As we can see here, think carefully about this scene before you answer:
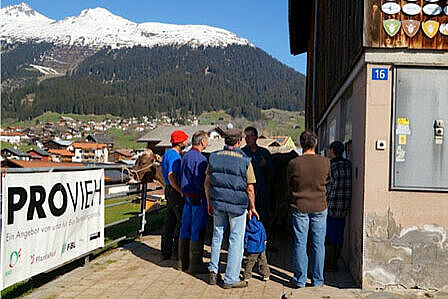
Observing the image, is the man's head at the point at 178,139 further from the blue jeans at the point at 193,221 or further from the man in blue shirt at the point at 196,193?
the blue jeans at the point at 193,221

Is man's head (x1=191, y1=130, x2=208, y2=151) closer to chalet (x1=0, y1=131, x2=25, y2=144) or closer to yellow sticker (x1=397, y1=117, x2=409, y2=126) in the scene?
yellow sticker (x1=397, y1=117, x2=409, y2=126)

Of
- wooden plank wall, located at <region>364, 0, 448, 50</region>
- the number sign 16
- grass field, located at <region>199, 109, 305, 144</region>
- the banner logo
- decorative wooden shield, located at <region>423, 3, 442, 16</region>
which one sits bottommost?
the banner logo

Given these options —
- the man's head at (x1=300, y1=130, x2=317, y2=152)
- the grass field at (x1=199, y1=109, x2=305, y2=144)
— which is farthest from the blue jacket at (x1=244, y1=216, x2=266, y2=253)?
the grass field at (x1=199, y1=109, x2=305, y2=144)

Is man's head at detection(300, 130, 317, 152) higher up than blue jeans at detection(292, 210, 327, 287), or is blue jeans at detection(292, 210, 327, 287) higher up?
man's head at detection(300, 130, 317, 152)

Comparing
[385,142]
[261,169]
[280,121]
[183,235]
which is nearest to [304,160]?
[385,142]

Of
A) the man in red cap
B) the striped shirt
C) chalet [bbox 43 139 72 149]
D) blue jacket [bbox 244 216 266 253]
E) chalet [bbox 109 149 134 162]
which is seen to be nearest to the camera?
blue jacket [bbox 244 216 266 253]

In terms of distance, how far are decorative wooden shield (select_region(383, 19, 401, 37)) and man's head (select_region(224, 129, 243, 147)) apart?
2.08m

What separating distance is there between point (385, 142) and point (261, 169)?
2149 millimetres

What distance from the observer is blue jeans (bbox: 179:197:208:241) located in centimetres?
725

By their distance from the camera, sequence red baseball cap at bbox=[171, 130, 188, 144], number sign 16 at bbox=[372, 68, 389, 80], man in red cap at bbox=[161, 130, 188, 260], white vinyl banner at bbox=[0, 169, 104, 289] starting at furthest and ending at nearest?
red baseball cap at bbox=[171, 130, 188, 144]
man in red cap at bbox=[161, 130, 188, 260]
number sign 16 at bbox=[372, 68, 389, 80]
white vinyl banner at bbox=[0, 169, 104, 289]

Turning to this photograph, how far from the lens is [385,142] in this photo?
20.3 ft

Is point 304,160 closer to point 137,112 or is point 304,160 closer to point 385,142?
point 385,142

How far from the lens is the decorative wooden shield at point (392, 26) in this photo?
6.13 meters

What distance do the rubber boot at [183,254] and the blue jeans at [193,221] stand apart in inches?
2.4
